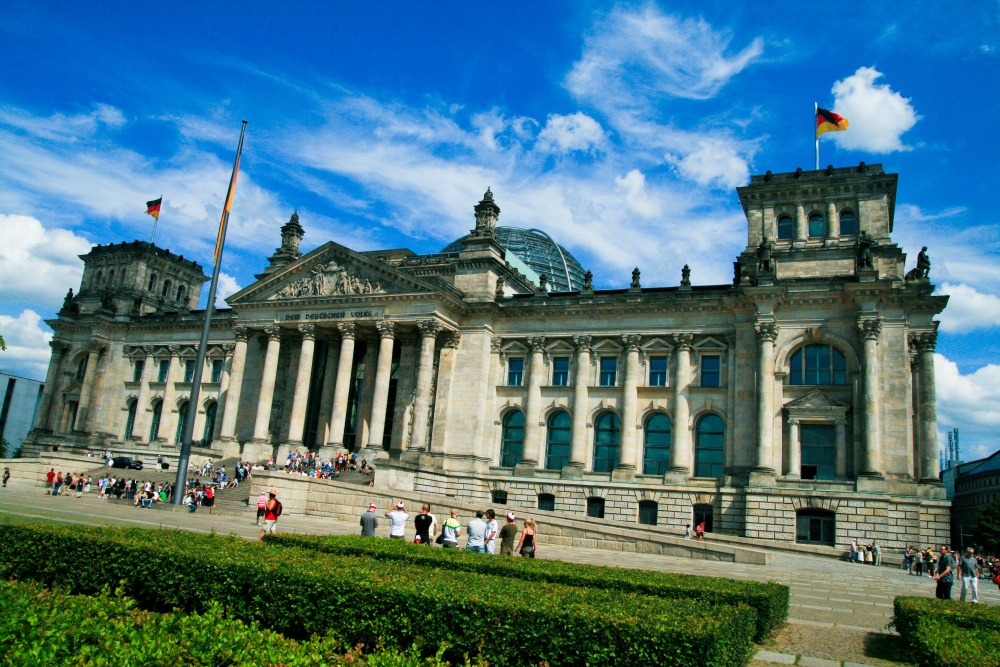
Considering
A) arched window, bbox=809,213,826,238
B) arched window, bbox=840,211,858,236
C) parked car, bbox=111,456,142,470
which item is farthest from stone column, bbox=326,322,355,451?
arched window, bbox=840,211,858,236

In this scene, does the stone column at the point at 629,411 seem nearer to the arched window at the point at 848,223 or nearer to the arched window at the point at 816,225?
the arched window at the point at 816,225

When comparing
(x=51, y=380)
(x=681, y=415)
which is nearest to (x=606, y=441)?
(x=681, y=415)

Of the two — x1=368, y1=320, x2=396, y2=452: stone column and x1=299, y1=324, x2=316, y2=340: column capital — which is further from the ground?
x1=299, y1=324, x2=316, y2=340: column capital

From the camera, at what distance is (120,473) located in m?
54.7

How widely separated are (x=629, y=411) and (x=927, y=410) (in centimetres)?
1767

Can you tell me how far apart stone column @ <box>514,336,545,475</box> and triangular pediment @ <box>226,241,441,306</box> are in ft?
28.6

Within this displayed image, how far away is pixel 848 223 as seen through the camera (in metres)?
50.0

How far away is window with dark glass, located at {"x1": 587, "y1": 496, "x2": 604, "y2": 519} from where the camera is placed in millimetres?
50094

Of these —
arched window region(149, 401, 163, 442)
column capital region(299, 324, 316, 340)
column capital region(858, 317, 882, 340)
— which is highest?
column capital region(858, 317, 882, 340)

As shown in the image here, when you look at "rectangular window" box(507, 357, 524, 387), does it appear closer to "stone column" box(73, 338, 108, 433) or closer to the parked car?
the parked car

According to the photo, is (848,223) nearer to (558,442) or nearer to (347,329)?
(558,442)

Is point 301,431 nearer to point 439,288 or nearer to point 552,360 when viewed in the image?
point 439,288

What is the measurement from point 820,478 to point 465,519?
2160cm

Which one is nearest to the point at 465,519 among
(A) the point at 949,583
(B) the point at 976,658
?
(A) the point at 949,583
